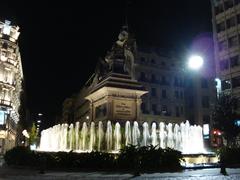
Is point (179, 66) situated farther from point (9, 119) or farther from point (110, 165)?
point (110, 165)

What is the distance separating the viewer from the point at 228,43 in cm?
5769

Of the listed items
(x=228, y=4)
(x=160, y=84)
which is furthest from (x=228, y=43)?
(x=160, y=84)

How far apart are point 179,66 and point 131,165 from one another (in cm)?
6019

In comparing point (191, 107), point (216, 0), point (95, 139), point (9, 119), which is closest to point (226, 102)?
point (95, 139)

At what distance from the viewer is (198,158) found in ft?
73.9

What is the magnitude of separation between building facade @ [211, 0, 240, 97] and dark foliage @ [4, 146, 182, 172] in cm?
3857

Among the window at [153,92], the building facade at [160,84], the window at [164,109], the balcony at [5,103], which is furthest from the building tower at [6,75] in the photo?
the window at [164,109]

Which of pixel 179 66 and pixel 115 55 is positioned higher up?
pixel 179 66

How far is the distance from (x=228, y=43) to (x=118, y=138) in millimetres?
39821

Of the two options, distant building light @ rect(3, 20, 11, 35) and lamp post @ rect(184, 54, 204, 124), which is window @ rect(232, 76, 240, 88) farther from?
distant building light @ rect(3, 20, 11, 35)

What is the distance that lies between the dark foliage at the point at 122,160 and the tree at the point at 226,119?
2325 cm

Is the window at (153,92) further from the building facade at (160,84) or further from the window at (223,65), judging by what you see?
the window at (223,65)

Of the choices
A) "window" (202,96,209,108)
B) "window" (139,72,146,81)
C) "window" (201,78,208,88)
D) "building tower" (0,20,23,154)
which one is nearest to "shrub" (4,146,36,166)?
"building tower" (0,20,23,154)

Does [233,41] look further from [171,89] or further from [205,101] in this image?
[171,89]
